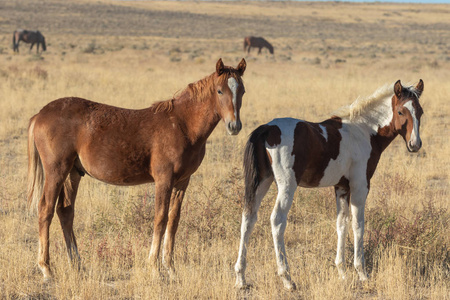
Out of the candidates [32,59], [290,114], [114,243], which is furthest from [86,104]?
[32,59]

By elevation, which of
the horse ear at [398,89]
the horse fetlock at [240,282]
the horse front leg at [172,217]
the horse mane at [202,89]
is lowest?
the horse fetlock at [240,282]

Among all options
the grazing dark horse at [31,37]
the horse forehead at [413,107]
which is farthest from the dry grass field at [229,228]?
the grazing dark horse at [31,37]

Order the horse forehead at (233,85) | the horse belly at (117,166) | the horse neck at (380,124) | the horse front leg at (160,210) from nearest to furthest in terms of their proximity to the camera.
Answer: the horse forehead at (233,85), the horse front leg at (160,210), the horse belly at (117,166), the horse neck at (380,124)

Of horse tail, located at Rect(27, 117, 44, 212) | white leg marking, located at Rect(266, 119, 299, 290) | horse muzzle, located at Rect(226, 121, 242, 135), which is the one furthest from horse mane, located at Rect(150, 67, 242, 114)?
horse tail, located at Rect(27, 117, 44, 212)

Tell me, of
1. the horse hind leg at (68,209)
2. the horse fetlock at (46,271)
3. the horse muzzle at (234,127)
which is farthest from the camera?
the horse hind leg at (68,209)

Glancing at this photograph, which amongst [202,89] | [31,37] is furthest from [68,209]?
[31,37]

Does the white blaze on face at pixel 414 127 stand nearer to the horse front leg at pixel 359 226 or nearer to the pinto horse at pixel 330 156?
the pinto horse at pixel 330 156

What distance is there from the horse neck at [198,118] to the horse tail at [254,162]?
0.45 meters

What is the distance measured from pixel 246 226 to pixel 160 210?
0.76 metres

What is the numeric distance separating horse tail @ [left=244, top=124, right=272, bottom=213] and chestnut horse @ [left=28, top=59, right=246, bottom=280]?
332 millimetres

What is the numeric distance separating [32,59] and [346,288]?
92.8 ft

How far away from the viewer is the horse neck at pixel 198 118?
5.00 metres

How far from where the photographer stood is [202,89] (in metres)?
5.07

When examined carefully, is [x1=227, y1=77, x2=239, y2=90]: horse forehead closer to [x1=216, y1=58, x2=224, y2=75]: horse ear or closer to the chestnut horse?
the chestnut horse
